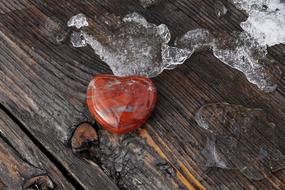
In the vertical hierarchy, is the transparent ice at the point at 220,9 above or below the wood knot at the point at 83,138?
above

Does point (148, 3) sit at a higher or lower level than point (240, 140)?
higher

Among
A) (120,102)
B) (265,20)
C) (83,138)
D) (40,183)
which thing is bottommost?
(40,183)

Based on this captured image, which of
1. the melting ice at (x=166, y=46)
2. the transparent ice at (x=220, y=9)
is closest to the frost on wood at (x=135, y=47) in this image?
the melting ice at (x=166, y=46)

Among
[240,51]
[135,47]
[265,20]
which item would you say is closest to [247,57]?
[240,51]

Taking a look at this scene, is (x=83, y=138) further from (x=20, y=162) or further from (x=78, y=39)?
(x=78, y=39)

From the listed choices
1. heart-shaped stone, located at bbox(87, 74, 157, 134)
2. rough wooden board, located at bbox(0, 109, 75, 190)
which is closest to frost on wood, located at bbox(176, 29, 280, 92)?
heart-shaped stone, located at bbox(87, 74, 157, 134)

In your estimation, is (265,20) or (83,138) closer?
(83,138)

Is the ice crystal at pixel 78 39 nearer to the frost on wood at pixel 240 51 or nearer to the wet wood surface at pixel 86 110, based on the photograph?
the wet wood surface at pixel 86 110
